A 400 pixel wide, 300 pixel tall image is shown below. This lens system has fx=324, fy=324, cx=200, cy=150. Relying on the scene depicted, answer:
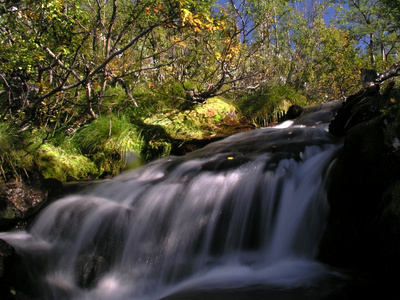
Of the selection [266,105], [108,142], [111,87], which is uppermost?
[111,87]

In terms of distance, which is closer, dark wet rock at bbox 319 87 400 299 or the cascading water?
dark wet rock at bbox 319 87 400 299

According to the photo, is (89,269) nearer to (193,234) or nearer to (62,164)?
(193,234)

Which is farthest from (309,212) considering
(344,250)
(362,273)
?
(362,273)

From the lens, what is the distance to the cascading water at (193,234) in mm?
3072

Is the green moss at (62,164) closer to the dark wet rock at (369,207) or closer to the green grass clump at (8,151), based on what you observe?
the green grass clump at (8,151)

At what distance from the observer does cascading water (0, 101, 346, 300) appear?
10.1ft

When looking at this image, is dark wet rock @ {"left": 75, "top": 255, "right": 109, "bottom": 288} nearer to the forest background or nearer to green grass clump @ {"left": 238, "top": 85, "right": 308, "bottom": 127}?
the forest background

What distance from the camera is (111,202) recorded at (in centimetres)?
434

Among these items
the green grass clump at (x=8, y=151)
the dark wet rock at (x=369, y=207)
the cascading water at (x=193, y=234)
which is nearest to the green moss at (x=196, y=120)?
the cascading water at (x=193, y=234)

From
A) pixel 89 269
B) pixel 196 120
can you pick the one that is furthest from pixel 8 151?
pixel 196 120

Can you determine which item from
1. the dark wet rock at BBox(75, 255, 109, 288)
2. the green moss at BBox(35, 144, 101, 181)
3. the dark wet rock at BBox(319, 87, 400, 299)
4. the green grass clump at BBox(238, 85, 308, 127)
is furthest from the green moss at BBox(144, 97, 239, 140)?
the dark wet rock at BBox(319, 87, 400, 299)

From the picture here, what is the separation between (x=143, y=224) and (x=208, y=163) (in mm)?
1497

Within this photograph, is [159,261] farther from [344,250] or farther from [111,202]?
[344,250]

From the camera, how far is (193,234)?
3.53m
